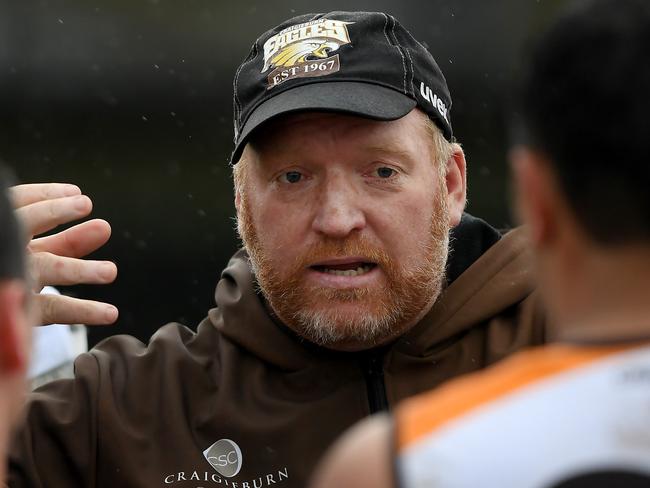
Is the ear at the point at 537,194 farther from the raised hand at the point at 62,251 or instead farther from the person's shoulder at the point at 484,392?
the raised hand at the point at 62,251

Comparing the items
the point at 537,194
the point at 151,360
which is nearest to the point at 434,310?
the point at 151,360

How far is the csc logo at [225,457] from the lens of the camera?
3240 mm

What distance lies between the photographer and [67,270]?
10.3ft

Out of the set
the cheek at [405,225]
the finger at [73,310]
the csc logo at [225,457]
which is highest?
the cheek at [405,225]

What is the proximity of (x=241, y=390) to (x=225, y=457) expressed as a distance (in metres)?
0.19

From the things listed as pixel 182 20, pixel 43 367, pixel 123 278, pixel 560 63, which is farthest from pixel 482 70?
pixel 560 63

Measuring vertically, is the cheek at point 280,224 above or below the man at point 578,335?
above

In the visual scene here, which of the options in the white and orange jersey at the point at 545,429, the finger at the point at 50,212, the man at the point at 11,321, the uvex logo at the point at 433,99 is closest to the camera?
the white and orange jersey at the point at 545,429

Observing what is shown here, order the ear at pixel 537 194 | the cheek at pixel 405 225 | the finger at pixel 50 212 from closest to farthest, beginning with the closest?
the ear at pixel 537 194, the finger at pixel 50 212, the cheek at pixel 405 225

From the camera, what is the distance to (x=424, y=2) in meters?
8.54

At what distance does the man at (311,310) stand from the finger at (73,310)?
0.21 meters

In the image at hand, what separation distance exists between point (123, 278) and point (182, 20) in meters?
1.83

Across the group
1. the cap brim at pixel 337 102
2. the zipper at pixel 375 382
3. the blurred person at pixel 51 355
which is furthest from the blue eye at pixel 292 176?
the blurred person at pixel 51 355

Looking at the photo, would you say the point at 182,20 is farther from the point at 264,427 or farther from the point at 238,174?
the point at 264,427
